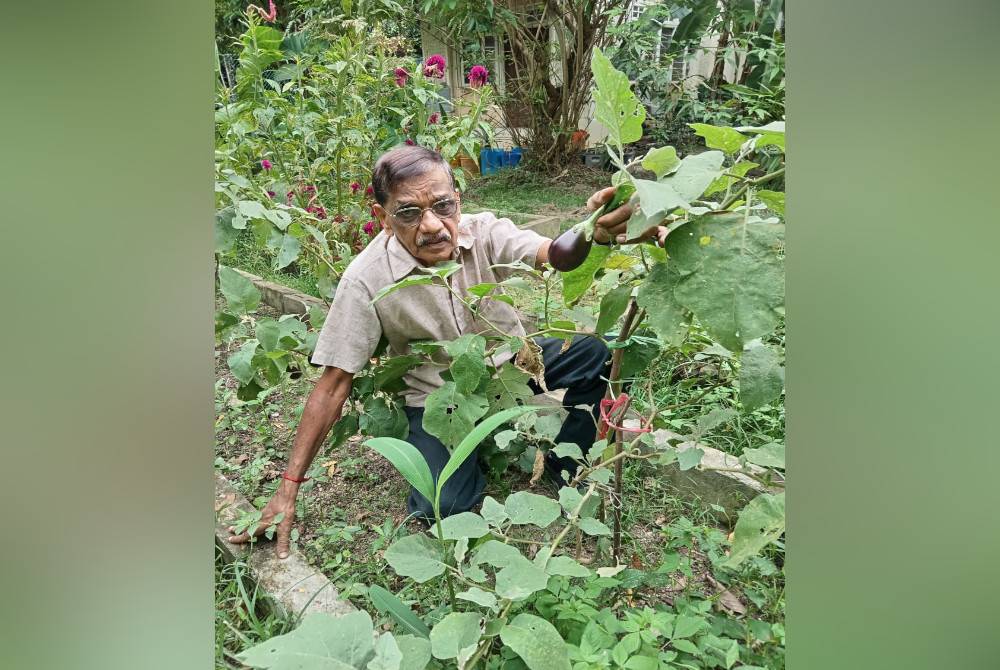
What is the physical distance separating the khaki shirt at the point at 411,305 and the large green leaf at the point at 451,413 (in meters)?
0.37

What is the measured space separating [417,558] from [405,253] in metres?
1.21

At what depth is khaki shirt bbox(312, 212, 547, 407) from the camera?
1.99 meters

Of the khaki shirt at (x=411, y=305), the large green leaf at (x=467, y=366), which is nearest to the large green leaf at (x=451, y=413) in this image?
the large green leaf at (x=467, y=366)

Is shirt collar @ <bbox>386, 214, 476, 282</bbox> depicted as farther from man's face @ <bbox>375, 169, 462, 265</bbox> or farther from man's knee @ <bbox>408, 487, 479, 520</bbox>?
man's knee @ <bbox>408, 487, 479, 520</bbox>

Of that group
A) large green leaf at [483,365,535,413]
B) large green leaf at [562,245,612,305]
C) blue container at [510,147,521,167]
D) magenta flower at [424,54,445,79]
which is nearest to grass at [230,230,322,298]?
magenta flower at [424,54,445,79]

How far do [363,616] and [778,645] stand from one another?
2.49 feet

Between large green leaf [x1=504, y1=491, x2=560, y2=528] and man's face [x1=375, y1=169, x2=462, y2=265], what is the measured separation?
1.10 meters

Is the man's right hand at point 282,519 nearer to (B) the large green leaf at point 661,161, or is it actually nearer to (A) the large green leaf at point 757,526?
(A) the large green leaf at point 757,526

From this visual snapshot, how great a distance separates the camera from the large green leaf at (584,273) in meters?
1.20
